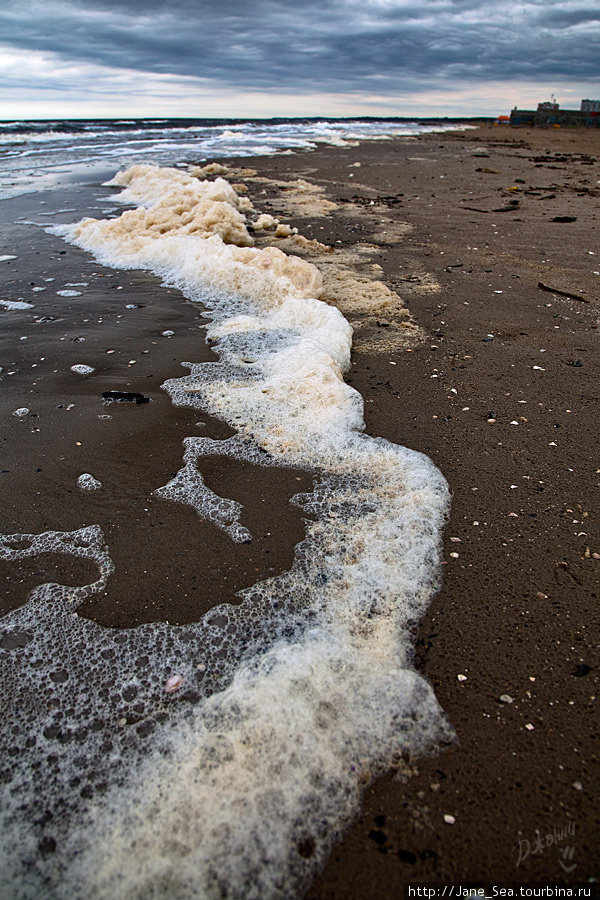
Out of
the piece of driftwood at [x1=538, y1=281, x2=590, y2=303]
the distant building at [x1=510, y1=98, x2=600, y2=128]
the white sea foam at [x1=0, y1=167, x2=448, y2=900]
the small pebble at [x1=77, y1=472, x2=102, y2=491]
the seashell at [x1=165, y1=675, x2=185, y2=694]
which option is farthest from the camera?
the distant building at [x1=510, y1=98, x2=600, y2=128]

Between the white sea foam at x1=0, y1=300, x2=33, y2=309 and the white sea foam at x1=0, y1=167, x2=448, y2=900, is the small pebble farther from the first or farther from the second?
the white sea foam at x1=0, y1=300, x2=33, y2=309

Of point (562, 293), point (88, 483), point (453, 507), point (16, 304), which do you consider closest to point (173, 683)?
point (88, 483)

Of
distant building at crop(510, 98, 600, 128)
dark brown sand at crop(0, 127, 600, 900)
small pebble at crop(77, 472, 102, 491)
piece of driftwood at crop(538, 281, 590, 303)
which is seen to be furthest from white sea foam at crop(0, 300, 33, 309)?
distant building at crop(510, 98, 600, 128)

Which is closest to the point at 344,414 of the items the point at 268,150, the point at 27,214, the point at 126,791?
the point at 126,791

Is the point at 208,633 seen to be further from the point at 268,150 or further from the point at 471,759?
the point at 268,150

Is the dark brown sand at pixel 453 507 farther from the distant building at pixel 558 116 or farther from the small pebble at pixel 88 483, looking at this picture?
the distant building at pixel 558 116

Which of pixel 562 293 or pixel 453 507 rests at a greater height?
pixel 562 293

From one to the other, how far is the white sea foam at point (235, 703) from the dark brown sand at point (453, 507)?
3.6 inches

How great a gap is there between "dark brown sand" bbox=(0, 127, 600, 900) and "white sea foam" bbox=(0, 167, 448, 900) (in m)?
0.09

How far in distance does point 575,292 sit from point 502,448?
10.5ft

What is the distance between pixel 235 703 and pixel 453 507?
1405 millimetres

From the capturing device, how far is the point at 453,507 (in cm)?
254

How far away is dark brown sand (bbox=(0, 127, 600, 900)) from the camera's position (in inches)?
56.1

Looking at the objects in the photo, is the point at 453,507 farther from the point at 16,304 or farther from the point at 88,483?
the point at 16,304
